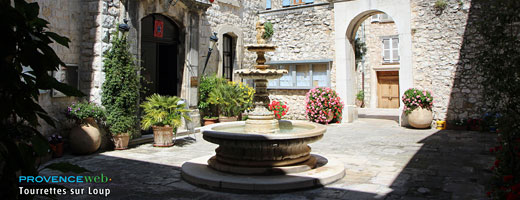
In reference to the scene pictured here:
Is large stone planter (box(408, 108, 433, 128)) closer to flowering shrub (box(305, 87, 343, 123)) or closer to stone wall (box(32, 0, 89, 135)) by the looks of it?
flowering shrub (box(305, 87, 343, 123))

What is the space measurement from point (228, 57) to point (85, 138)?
21.4 ft

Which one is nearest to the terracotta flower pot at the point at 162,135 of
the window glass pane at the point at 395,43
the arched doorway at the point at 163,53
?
the arched doorway at the point at 163,53

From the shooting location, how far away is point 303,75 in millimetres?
12867

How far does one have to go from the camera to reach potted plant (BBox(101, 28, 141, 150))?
7.34 metres

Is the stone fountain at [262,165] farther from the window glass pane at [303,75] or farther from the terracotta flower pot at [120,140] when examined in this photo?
the window glass pane at [303,75]

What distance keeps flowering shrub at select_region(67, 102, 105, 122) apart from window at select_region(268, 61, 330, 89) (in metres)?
7.22

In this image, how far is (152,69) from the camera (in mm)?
11195

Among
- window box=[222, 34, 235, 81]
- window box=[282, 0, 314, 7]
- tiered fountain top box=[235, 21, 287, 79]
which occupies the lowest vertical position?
tiered fountain top box=[235, 21, 287, 79]

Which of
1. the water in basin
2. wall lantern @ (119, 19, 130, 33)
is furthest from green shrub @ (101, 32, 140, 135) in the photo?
the water in basin

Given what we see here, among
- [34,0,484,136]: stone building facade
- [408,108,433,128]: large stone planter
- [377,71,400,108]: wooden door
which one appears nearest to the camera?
[34,0,484,136]: stone building facade

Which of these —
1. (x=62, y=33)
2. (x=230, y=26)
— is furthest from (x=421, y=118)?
(x=62, y=33)

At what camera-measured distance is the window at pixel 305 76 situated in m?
12.4

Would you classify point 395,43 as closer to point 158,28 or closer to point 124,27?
point 158,28

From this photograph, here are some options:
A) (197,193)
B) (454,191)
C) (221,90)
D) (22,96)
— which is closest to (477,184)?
(454,191)
